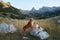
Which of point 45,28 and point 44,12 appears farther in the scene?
point 44,12

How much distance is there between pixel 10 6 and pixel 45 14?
2.64 m

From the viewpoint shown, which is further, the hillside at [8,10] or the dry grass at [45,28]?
the hillside at [8,10]

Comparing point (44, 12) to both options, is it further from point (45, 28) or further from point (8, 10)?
point (45, 28)

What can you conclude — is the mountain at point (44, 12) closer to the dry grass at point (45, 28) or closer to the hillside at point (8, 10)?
the hillside at point (8, 10)

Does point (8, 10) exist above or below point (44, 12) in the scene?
above

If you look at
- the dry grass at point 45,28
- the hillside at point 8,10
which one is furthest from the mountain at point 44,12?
the dry grass at point 45,28

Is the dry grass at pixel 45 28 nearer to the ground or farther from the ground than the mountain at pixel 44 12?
nearer to the ground

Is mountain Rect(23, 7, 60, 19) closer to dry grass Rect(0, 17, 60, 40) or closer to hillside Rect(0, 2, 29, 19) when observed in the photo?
hillside Rect(0, 2, 29, 19)

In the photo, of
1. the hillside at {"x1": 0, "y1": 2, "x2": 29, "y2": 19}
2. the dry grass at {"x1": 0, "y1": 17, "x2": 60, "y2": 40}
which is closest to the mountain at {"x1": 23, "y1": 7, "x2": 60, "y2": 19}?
the hillside at {"x1": 0, "y1": 2, "x2": 29, "y2": 19}

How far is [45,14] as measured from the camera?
15.0 m

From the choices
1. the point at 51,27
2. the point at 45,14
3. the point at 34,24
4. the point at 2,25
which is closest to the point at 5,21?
the point at 2,25

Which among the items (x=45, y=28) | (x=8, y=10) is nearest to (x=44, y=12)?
(x=8, y=10)

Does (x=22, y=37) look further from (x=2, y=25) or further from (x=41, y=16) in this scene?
(x=41, y=16)

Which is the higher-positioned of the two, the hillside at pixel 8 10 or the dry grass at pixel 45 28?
the hillside at pixel 8 10
